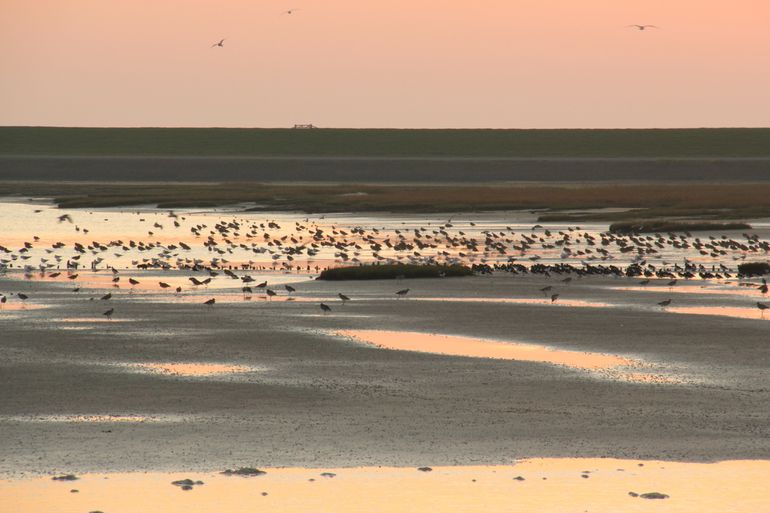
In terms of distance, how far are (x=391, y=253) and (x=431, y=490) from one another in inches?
1226

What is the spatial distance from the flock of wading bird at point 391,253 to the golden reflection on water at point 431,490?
15356 millimetres

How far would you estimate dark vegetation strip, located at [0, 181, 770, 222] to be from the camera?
226 ft

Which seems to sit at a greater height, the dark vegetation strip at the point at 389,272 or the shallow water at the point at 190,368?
the dark vegetation strip at the point at 389,272

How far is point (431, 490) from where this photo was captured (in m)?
12.1

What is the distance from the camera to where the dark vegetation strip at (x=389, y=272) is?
33.9 m

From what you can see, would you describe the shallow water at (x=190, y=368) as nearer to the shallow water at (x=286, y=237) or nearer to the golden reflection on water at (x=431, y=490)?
the golden reflection on water at (x=431, y=490)

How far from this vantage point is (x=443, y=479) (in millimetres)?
12531

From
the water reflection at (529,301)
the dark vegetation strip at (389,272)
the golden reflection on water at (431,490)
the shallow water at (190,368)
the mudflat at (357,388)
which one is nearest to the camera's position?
the golden reflection on water at (431,490)

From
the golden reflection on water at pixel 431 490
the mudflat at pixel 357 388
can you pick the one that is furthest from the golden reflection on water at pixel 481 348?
the golden reflection on water at pixel 431 490

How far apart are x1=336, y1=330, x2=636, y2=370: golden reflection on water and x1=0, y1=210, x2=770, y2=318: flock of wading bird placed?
5.48 meters

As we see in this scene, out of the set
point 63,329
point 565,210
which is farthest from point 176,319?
point 565,210

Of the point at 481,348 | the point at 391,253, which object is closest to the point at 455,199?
the point at 391,253

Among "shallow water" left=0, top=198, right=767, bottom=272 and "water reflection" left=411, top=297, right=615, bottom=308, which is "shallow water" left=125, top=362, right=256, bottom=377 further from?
"shallow water" left=0, top=198, right=767, bottom=272

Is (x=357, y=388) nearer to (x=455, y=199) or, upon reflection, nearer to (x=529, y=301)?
(x=529, y=301)
